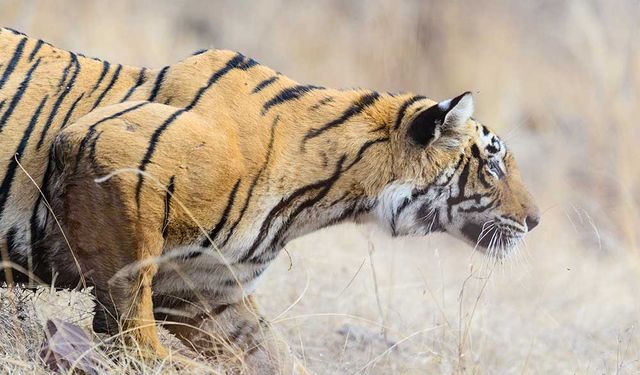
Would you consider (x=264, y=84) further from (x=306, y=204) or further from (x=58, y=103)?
(x=58, y=103)

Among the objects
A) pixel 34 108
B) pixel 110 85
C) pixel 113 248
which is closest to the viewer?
pixel 113 248

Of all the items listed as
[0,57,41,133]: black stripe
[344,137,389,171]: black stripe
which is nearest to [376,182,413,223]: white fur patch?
[344,137,389,171]: black stripe

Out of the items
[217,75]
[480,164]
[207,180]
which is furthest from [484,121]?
[207,180]

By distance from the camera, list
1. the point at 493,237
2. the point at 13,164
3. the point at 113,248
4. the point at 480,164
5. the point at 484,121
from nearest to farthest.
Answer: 1. the point at 113,248
2. the point at 13,164
3. the point at 480,164
4. the point at 493,237
5. the point at 484,121

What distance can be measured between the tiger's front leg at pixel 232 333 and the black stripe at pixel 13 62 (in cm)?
103

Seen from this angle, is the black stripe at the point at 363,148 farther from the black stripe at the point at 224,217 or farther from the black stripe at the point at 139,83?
the black stripe at the point at 139,83

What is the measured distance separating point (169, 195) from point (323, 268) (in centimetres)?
307

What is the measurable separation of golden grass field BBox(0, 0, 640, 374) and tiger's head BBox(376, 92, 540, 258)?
12.2 inches

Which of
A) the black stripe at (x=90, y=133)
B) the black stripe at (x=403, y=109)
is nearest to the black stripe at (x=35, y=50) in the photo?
the black stripe at (x=90, y=133)

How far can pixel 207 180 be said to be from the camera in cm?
360

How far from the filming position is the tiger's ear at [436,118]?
3.90 meters

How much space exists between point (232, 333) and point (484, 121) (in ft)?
22.7

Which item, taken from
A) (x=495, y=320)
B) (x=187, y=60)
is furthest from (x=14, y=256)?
(x=495, y=320)

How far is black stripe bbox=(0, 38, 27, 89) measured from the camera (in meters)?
3.92
